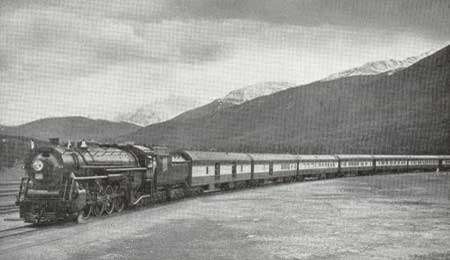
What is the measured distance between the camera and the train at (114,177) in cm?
1830

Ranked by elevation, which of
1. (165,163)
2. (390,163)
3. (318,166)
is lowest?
Result: (318,166)

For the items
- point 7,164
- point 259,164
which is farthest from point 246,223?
point 7,164

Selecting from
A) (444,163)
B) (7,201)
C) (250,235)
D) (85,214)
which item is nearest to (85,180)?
(85,214)

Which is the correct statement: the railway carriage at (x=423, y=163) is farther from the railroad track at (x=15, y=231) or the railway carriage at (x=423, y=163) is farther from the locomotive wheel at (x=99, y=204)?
the railroad track at (x=15, y=231)

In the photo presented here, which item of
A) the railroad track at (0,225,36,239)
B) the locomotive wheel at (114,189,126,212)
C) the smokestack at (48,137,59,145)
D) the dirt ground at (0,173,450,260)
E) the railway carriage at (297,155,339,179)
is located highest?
the smokestack at (48,137,59,145)

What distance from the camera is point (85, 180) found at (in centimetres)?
1956

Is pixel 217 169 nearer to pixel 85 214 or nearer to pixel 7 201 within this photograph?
pixel 7 201

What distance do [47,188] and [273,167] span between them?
98.9ft

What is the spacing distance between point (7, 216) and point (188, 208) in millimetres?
8106

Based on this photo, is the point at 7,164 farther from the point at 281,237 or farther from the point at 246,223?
the point at 281,237

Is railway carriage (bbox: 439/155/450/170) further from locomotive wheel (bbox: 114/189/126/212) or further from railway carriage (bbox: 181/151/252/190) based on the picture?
locomotive wheel (bbox: 114/189/126/212)

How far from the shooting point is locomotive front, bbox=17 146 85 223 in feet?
59.4

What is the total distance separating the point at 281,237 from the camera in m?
16.0

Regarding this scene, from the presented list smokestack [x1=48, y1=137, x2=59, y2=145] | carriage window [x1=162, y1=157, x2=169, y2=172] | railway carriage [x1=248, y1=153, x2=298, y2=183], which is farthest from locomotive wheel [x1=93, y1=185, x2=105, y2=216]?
railway carriage [x1=248, y1=153, x2=298, y2=183]
